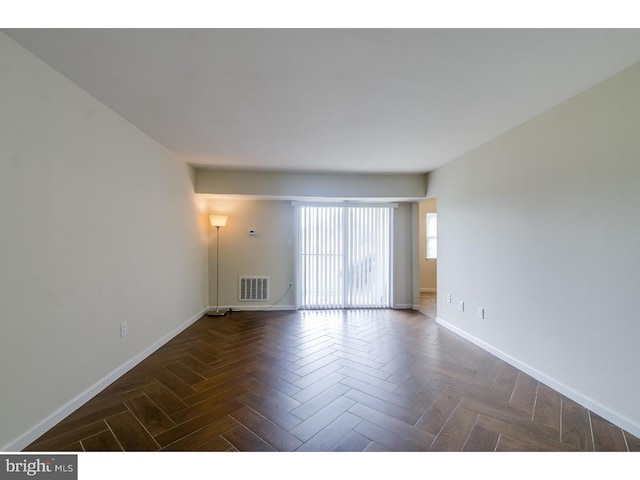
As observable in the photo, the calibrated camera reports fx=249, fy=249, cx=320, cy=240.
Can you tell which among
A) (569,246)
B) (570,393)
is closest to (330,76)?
(569,246)

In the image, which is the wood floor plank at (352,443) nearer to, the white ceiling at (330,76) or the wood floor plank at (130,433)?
the wood floor plank at (130,433)

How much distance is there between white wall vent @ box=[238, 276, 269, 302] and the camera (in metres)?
4.34

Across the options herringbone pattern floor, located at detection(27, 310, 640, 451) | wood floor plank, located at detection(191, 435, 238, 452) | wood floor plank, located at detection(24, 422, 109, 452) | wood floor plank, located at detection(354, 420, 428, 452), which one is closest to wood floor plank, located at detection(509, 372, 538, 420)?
herringbone pattern floor, located at detection(27, 310, 640, 451)

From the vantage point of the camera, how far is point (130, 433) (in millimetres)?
1513

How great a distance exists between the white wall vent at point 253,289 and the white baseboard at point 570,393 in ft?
10.3

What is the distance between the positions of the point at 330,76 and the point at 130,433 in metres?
2.54

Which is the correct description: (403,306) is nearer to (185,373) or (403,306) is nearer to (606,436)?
(606,436)

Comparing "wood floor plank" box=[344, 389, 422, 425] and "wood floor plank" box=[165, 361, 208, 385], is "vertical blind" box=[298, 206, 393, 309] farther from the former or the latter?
"wood floor plank" box=[344, 389, 422, 425]

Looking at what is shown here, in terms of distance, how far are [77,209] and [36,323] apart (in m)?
0.76

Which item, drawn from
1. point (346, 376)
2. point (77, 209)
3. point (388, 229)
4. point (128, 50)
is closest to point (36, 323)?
point (77, 209)

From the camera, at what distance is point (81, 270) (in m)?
1.77

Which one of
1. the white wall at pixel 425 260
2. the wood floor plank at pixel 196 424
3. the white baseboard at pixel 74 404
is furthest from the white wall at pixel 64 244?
the white wall at pixel 425 260

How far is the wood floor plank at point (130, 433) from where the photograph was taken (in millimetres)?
1414
